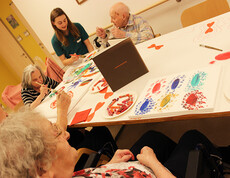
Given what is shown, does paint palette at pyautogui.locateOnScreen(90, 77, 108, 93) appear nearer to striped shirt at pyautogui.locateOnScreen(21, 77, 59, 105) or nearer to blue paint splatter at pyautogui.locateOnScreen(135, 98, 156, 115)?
blue paint splatter at pyautogui.locateOnScreen(135, 98, 156, 115)

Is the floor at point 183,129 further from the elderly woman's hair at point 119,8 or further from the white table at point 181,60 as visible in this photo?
the elderly woman's hair at point 119,8

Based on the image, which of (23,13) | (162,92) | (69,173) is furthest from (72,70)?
(23,13)

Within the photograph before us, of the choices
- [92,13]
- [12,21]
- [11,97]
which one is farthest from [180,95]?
[12,21]

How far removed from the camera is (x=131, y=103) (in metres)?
1.13

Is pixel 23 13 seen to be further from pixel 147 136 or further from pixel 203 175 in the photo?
pixel 203 175

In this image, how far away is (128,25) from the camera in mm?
2215

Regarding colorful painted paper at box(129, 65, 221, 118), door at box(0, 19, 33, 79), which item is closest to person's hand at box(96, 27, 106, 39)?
colorful painted paper at box(129, 65, 221, 118)

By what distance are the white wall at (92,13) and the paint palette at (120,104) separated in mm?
2460

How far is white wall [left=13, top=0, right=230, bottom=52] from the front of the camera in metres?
3.13

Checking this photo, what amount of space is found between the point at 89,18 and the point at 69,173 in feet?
11.9

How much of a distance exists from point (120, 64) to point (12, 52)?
5.65m

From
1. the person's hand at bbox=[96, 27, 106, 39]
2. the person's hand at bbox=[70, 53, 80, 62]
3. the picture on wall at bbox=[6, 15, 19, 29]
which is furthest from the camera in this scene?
the picture on wall at bbox=[6, 15, 19, 29]

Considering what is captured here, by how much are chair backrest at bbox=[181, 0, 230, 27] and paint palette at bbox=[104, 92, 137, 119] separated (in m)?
1.30

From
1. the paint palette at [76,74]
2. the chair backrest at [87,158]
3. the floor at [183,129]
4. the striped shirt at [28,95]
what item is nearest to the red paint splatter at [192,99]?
the chair backrest at [87,158]
